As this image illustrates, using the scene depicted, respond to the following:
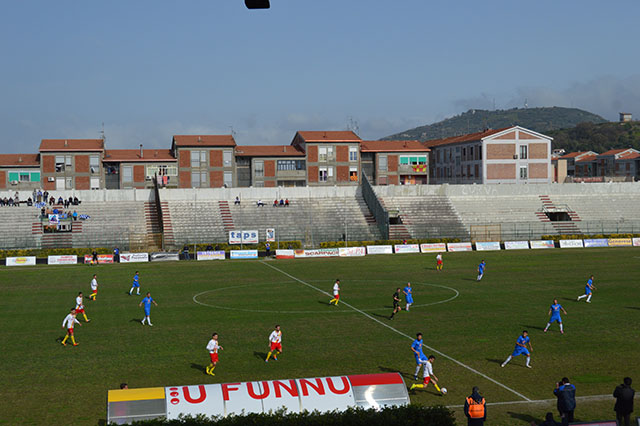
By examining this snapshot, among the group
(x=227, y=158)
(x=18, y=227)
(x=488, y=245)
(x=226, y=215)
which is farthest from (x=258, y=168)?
(x=488, y=245)

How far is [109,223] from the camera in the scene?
3150 inches

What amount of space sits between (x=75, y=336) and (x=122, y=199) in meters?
57.8

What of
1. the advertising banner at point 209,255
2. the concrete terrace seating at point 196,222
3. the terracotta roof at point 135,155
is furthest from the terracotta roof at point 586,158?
the advertising banner at point 209,255

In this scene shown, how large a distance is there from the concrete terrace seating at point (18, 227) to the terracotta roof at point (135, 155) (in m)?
22.3

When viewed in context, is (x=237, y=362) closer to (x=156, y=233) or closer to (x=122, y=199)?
(x=156, y=233)

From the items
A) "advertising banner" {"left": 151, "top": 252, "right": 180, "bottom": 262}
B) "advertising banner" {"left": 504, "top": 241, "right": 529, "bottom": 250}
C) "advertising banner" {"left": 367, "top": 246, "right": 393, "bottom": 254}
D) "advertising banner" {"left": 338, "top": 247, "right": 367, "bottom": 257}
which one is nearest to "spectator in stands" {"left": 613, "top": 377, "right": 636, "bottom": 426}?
"advertising banner" {"left": 338, "top": 247, "right": 367, "bottom": 257}

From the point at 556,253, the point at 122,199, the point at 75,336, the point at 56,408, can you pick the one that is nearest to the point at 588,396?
the point at 56,408

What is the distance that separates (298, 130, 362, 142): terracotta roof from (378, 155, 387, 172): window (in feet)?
16.1

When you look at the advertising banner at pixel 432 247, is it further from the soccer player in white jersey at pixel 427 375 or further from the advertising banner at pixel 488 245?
the soccer player in white jersey at pixel 427 375

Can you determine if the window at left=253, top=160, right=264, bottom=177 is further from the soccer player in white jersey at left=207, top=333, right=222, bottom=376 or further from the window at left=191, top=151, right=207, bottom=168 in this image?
the soccer player in white jersey at left=207, top=333, right=222, bottom=376

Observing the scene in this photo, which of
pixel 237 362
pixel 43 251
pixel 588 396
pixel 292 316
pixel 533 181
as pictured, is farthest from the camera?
pixel 533 181

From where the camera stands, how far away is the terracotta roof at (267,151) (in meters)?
106

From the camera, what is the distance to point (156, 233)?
78938 mm

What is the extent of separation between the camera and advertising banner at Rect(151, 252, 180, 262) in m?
69.6
